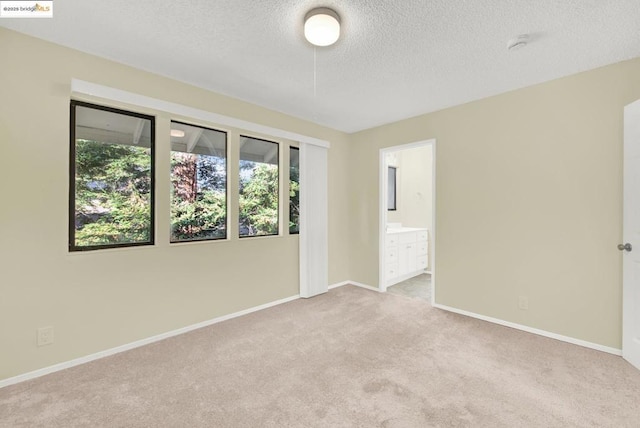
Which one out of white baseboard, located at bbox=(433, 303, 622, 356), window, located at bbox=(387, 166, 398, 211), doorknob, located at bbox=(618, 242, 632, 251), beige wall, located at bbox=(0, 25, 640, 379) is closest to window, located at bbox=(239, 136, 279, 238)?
beige wall, located at bbox=(0, 25, 640, 379)

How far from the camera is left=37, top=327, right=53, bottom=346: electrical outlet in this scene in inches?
83.3

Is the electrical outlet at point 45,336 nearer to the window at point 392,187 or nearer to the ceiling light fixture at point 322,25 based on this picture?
the ceiling light fixture at point 322,25

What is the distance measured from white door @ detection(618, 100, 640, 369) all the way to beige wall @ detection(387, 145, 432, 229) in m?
3.15

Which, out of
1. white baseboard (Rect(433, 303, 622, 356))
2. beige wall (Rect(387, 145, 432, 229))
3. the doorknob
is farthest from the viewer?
beige wall (Rect(387, 145, 432, 229))

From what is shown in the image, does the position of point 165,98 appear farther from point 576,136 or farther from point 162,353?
point 576,136

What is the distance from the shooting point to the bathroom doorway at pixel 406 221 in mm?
4258

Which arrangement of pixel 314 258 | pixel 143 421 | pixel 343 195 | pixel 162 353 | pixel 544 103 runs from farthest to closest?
pixel 343 195, pixel 314 258, pixel 544 103, pixel 162 353, pixel 143 421

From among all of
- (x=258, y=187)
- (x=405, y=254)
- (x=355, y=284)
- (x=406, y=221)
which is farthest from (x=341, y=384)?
(x=406, y=221)

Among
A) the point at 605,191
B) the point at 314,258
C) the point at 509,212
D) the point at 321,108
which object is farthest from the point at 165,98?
the point at 605,191

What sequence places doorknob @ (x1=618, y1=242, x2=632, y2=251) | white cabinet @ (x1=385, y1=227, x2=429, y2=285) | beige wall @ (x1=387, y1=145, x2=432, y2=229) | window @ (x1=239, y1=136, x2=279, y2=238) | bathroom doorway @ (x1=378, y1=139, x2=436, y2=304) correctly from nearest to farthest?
doorknob @ (x1=618, y1=242, x2=632, y2=251) → window @ (x1=239, y1=136, x2=279, y2=238) → bathroom doorway @ (x1=378, y1=139, x2=436, y2=304) → white cabinet @ (x1=385, y1=227, x2=429, y2=285) → beige wall @ (x1=387, y1=145, x2=432, y2=229)

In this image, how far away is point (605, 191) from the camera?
2.45 m

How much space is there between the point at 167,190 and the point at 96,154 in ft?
2.00

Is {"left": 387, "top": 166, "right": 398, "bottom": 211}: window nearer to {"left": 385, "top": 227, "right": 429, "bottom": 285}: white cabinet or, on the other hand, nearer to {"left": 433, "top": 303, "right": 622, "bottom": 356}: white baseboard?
{"left": 385, "top": 227, "right": 429, "bottom": 285}: white cabinet

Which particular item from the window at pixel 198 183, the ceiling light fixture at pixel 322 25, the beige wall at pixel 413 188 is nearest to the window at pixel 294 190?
the window at pixel 198 183
